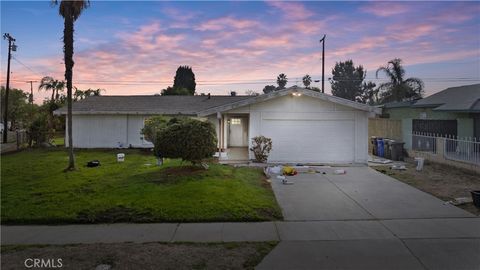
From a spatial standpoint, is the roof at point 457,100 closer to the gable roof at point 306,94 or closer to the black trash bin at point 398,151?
the black trash bin at point 398,151

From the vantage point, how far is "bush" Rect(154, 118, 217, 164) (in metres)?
11.5

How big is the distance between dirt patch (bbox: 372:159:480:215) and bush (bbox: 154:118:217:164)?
22.5 feet

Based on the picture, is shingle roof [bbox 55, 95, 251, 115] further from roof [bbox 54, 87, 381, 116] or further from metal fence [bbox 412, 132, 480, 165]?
metal fence [bbox 412, 132, 480, 165]

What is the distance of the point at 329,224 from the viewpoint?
6.85m

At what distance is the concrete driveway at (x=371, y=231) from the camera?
4.99 meters

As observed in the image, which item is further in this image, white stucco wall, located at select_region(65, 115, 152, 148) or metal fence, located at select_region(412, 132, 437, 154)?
white stucco wall, located at select_region(65, 115, 152, 148)

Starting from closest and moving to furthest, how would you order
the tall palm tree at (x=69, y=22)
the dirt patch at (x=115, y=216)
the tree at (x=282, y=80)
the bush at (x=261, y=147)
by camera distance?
the dirt patch at (x=115, y=216)
the tall palm tree at (x=69, y=22)
the bush at (x=261, y=147)
the tree at (x=282, y=80)

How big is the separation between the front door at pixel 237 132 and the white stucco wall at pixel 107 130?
6130mm

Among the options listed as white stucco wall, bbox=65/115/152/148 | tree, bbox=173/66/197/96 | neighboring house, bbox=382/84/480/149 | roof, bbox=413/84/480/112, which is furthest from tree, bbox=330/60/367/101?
white stucco wall, bbox=65/115/152/148

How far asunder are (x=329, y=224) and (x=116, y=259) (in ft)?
13.3

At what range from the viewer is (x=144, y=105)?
76.6ft

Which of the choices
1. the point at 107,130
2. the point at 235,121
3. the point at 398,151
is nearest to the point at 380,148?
the point at 398,151

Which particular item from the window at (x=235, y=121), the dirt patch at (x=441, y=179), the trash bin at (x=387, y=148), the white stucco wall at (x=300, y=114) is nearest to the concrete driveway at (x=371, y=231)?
the dirt patch at (x=441, y=179)

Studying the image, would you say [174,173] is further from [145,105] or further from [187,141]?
[145,105]
